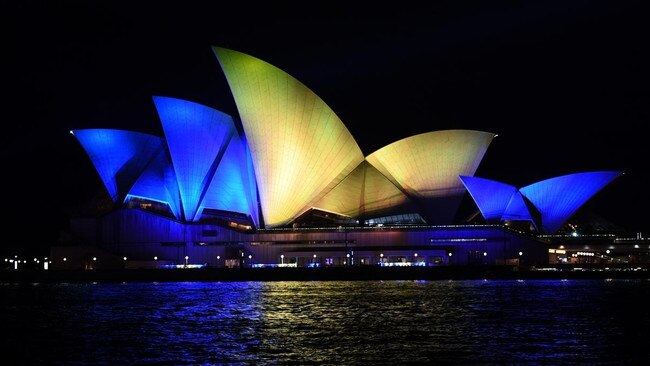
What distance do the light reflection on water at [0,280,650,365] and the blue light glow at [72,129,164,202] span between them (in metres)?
21.9

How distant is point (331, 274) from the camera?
6469cm

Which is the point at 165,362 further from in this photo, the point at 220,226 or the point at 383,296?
the point at 220,226

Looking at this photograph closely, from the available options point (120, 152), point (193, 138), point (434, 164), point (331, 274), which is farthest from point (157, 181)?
point (434, 164)

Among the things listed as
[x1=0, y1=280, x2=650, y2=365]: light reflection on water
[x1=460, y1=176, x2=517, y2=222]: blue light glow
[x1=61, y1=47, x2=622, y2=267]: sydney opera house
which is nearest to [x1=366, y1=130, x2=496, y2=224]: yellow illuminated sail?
[x1=61, y1=47, x2=622, y2=267]: sydney opera house

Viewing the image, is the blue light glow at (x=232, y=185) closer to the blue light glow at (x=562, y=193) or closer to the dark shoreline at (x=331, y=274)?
the dark shoreline at (x=331, y=274)

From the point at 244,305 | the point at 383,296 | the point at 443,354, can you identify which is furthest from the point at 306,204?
the point at 443,354

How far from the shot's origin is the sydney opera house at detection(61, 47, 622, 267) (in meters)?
64.1

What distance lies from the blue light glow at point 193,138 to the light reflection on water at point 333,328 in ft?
61.5

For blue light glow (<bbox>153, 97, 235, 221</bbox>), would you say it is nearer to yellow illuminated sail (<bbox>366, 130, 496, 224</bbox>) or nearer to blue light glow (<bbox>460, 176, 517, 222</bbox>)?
yellow illuminated sail (<bbox>366, 130, 496, 224</bbox>)

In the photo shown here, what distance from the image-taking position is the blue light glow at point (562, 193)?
68.7 meters

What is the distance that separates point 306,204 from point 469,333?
40.4 metres

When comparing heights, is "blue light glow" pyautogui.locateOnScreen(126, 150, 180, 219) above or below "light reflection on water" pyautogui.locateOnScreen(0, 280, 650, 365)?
above

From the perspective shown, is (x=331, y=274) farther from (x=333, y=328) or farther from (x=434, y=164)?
(x=333, y=328)

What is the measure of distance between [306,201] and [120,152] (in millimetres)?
15429
